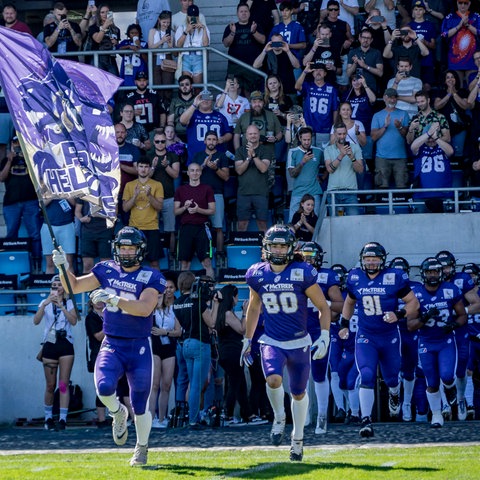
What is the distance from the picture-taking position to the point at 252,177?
17516 mm

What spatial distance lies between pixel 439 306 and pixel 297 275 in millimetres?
4159

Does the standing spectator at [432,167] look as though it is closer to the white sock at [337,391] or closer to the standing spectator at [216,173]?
the standing spectator at [216,173]

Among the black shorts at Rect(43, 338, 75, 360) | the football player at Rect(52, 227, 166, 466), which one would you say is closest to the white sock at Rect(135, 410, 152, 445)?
the football player at Rect(52, 227, 166, 466)

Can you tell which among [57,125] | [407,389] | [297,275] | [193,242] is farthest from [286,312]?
[193,242]

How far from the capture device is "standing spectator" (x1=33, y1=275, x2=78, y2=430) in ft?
52.2

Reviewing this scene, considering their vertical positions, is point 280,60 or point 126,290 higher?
point 280,60

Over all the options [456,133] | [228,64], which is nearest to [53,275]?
[228,64]

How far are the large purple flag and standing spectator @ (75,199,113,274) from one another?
182 inches

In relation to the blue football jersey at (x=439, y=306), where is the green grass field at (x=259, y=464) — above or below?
below

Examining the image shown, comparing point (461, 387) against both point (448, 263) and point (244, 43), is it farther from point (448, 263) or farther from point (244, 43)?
point (244, 43)

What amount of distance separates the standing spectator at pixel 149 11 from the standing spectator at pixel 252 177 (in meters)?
3.77

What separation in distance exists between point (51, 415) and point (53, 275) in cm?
232

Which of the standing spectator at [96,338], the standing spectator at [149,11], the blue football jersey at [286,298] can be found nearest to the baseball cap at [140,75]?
the standing spectator at [149,11]

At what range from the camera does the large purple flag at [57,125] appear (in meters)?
11.8
